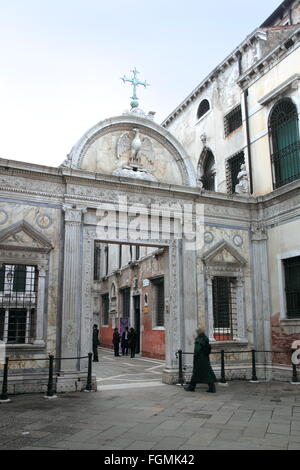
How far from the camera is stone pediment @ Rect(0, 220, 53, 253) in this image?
9.77 metres

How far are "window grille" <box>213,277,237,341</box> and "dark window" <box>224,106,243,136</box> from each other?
6049 mm

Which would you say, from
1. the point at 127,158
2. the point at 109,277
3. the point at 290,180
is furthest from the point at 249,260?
the point at 109,277

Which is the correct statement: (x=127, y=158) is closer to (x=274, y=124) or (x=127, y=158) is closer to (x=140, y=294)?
(x=274, y=124)

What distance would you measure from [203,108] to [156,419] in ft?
46.5

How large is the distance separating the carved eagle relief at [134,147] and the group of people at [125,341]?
9.62 meters

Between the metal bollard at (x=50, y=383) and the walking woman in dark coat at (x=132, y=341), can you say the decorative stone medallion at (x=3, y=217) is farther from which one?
the walking woman in dark coat at (x=132, y=341)

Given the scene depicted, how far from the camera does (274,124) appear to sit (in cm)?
1345

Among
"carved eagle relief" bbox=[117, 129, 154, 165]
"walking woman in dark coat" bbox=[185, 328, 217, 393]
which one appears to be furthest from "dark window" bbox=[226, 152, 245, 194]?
"walking woman in dark coat" bbox=[185, 328, 217, 393]

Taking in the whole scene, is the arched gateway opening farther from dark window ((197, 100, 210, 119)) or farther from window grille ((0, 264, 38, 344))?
dark window ((197, 100, 210, 119))

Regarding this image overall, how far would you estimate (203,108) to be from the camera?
1822 centimetres

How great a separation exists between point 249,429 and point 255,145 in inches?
388

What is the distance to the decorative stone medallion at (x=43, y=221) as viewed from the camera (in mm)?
10258

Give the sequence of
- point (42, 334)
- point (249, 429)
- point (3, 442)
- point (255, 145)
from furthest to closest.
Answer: point (255, 145)
point (42, 334)
point (249, 429)
point (3, 442)

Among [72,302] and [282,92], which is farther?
[282,92]
